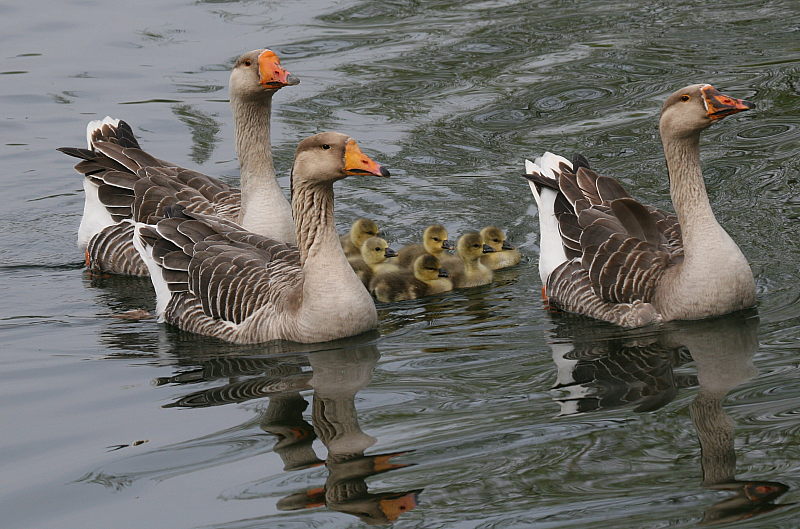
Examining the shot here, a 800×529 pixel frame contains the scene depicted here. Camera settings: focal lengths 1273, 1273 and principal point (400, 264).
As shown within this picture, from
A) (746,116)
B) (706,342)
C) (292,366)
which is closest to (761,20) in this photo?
(746,116)

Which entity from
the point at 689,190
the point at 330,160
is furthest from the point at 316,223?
the point at 689,190

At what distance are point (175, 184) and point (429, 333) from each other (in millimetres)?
3534

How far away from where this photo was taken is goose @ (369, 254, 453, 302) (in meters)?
10.4

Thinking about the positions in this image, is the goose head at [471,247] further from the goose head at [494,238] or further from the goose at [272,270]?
the goose at [272,270]

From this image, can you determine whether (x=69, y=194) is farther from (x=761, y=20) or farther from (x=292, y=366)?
(x=761, y=20)

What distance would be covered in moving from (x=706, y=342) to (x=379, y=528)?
135 inches

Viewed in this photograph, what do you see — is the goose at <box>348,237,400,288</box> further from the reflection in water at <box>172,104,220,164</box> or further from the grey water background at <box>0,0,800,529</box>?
the reflection in water at <box>172,104,220,164</box>

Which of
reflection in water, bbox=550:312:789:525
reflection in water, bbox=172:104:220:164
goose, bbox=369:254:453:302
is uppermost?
reflection in water, bbox=172:104:220:164

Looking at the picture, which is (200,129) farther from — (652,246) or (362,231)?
(652,246)

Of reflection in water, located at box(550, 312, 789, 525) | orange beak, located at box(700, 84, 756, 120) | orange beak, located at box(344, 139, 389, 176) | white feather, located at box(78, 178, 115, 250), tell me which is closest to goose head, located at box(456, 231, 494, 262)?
reflection in water, located at box(550, 312, 789, 525)

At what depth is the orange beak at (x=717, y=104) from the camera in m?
8.52

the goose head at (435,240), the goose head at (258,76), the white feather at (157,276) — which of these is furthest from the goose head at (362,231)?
the white feather at (157,276)

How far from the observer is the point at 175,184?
11672 millimetres

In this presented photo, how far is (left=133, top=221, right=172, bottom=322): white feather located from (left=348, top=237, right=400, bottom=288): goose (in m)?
1.60
